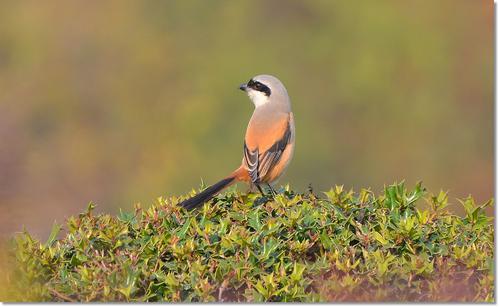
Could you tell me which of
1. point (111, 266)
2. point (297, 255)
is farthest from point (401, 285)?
point (111, 266)

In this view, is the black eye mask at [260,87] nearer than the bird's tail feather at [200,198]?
No

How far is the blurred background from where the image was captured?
11703 millimetres

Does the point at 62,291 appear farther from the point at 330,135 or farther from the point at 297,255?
the point at 330,135

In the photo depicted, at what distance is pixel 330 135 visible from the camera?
1183 centimetres

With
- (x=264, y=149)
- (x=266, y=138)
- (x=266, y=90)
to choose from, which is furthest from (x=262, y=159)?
(x=266, y=90)

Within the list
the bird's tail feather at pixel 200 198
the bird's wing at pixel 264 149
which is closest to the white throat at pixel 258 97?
the bird's wing at pixel 264 149

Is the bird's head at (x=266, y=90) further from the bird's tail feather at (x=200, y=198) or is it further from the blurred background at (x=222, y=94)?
the blurred background at (x=222, y=94)

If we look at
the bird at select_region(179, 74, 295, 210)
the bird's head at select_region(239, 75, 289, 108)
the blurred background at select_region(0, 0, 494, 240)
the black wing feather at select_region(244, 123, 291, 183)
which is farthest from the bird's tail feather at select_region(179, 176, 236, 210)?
the blurred background at select_region(0, 0, 494, 240)

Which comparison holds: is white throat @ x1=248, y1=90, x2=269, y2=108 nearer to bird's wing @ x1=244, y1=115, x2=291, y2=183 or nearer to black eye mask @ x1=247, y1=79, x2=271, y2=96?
black eye mask @ x1=247, y1=79, x2=271, y2=96

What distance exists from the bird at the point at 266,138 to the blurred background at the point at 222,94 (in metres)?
2.81

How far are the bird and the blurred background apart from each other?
2.81 m

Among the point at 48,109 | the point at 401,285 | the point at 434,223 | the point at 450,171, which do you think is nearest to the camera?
the point at 401,285

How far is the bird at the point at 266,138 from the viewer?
7.50m

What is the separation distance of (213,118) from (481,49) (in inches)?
141
